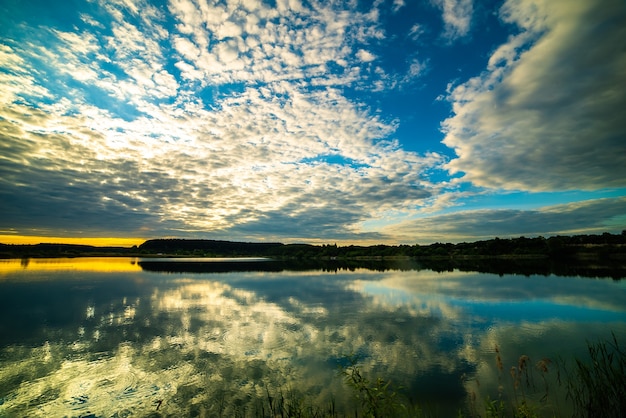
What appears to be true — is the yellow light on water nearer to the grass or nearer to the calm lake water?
the calm lake water

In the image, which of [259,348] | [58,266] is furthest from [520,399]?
[58,266]

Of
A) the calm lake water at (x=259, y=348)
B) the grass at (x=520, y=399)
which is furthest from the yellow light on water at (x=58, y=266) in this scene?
the grass at (x=520, y=399)

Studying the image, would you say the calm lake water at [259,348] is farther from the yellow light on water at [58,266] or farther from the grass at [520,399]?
the yellow light on water at [58,266]

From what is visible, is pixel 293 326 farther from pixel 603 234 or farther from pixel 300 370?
pixel 603 234

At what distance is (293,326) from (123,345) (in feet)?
29.0

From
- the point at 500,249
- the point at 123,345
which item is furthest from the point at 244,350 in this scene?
the point at 500,249

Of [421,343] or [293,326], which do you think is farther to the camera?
[293,326]

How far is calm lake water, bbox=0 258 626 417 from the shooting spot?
955cm

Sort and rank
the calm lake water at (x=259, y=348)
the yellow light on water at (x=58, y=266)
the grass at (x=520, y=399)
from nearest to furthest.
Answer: the grass at (x=520, y=399) → the calm lake water at (x=259, y=348) → the yellow light on water at (x=58, y=266)

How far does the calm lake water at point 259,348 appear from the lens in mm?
9555

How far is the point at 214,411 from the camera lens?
28.9 feet

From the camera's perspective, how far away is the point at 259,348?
14531 mm

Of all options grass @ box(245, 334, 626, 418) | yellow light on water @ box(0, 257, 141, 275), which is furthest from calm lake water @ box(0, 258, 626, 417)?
yellow light on water @ box(0, 257, 141, 275)

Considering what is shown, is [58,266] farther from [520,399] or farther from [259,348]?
[520,399]
